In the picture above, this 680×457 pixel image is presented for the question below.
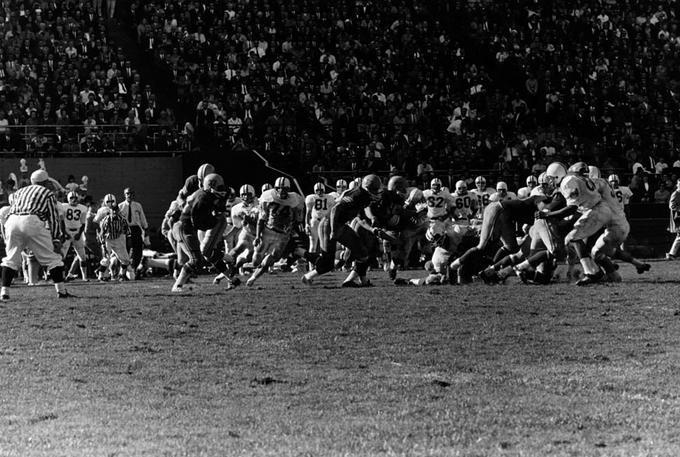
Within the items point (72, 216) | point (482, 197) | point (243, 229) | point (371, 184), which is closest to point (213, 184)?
point (371, 184)

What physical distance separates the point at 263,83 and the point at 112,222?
9630 mm

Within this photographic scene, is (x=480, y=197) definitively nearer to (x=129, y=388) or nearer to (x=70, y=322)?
(x=70, y=322)

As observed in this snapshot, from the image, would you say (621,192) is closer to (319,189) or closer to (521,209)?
(319,189)

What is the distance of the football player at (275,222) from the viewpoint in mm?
19797

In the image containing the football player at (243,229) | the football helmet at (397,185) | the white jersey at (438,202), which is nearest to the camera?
the football helmet at (397,185)

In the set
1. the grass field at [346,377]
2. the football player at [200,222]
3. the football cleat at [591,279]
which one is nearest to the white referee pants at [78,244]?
the football player at [200,222]

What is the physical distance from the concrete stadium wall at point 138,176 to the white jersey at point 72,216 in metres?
4.49

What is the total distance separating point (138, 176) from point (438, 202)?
9.56 m

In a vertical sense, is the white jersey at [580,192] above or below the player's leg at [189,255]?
above

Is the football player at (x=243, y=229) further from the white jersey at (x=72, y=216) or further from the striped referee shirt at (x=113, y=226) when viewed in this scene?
the white jersey at (x=72, y=216)

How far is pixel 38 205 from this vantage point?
16.5m

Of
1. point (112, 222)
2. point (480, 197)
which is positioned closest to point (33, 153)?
point (112, 222)

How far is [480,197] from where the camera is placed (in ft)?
83.7

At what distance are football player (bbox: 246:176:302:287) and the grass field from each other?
4.43 metres
